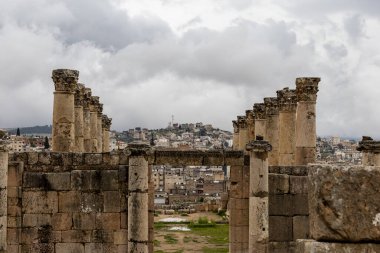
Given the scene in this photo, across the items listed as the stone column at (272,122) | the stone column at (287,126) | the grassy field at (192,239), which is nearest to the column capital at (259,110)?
the stone column at (272,122)

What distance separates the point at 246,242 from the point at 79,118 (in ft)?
36.9

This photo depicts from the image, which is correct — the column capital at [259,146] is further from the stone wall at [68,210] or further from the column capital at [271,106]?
the column capital at [271,106]

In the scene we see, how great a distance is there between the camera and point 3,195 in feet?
50.8

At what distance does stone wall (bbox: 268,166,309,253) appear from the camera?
17.2 metres

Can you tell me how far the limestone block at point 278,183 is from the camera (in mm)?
17281

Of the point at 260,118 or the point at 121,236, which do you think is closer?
the point at 121,236

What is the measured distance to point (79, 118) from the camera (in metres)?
27.4

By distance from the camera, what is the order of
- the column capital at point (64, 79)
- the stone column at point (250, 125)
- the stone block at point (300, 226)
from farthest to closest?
1. the stone column at point (250, 125)
2. the column capital at point (64, 79)
3. the stone block at point (300, 226)

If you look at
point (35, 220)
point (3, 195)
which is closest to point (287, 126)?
point (35, 220)

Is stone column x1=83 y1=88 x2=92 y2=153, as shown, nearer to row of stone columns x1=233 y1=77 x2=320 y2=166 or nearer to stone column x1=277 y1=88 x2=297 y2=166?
row of stone columns x1=233 y1=77 x2=320 y2=166

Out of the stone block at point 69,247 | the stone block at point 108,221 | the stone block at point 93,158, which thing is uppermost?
the stone block at point 93,158

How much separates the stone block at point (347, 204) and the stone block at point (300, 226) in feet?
38.8

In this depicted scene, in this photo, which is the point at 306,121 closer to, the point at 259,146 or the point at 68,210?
the point at 259,146

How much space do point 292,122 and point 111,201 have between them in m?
12.2
